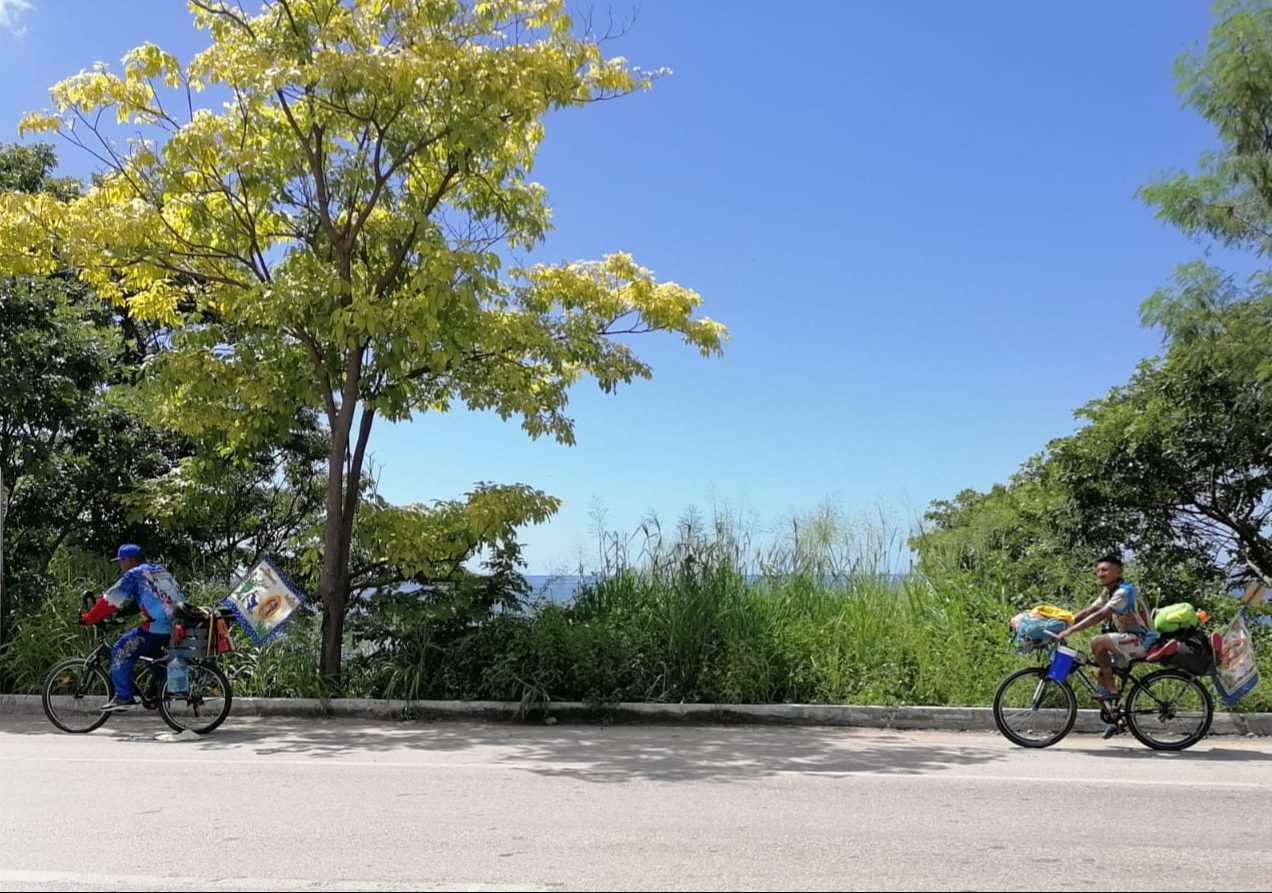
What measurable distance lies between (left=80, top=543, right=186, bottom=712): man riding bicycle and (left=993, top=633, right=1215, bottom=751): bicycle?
25.5ft

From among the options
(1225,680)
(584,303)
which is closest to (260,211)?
(584,303)

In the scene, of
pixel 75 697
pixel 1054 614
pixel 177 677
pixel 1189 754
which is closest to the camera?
pixel 1189 754

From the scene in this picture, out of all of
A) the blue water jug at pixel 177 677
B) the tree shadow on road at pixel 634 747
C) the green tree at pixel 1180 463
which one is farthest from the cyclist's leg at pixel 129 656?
the green tree at pixel 1180 463

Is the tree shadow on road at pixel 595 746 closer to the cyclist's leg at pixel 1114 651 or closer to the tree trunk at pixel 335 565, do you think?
the tree trunk at pixel 335 565

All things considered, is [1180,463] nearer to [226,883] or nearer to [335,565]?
[335,565]

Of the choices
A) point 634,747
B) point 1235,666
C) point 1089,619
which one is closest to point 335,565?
point 634,747

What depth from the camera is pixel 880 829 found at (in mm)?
5758

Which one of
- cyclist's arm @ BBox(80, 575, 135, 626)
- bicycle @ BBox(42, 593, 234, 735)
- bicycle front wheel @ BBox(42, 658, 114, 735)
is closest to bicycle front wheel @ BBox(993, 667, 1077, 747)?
bicycle @ BBox(42, 593, 234, 735)

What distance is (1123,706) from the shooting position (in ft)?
28.7

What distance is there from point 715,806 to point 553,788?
1.25 m

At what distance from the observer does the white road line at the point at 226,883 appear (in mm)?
4703

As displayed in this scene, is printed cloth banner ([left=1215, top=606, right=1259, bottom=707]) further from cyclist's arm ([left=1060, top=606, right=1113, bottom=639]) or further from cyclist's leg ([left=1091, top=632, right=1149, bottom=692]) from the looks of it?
cyclist's arm ([left=1060, top=606, right=1113, bottom=639])

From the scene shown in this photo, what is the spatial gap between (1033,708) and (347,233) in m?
8.48

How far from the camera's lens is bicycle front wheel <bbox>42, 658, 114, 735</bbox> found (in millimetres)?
9812
